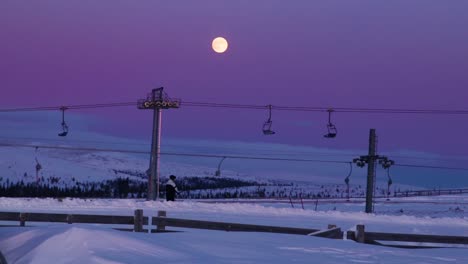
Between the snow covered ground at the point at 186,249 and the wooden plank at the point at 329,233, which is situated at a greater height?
the wooden plank at the point at 329,233

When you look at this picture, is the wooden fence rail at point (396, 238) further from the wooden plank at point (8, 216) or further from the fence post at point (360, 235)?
the wooden plank at point (8, 216)

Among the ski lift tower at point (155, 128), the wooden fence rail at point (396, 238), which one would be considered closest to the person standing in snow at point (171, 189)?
the ski lift tower at point (155, 128)

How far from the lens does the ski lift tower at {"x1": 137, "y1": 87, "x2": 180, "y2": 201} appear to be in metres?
45.8

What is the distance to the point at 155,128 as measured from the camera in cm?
4706

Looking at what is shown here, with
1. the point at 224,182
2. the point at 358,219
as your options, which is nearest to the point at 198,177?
the point at 224,182

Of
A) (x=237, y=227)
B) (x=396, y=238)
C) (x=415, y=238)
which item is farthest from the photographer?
(x=237, y=227)

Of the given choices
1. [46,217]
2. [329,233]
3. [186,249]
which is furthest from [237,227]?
[46,217]

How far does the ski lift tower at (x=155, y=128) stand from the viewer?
45.8 metres

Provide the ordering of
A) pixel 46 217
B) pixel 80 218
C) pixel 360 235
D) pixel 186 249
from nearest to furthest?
pixel 186 249 < pixel 360 235 < pixel 80 218 < pixel 46 217

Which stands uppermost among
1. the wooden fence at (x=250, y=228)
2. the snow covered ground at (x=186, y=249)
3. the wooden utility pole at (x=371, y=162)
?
the wooden utility pole at (x=371, y=162)

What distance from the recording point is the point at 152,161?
46.1 meters

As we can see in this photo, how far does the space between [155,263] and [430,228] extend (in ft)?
69.5

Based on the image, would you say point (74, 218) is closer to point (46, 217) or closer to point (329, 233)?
point (46, 217)

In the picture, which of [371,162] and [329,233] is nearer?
[329,233]
